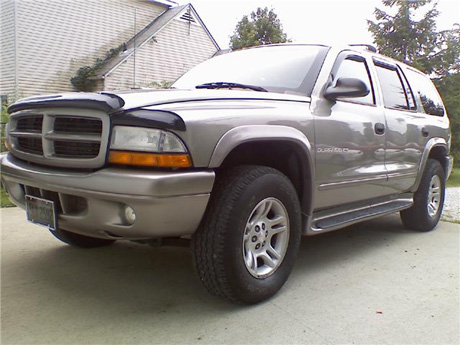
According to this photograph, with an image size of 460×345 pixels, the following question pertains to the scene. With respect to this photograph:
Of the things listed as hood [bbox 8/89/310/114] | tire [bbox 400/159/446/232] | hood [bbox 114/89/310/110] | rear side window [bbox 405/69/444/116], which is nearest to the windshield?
hood [bbox 114/89/310/110]

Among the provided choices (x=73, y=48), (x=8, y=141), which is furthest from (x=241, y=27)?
(x=8, y=141)

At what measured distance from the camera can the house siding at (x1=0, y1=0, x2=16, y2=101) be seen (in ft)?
43.1

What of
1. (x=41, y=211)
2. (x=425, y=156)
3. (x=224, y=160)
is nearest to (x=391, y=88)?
(x=425, y=156)

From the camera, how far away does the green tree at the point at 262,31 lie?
24450 mm

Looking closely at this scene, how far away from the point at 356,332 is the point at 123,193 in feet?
4.97

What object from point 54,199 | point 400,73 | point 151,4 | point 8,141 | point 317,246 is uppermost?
point 151,4

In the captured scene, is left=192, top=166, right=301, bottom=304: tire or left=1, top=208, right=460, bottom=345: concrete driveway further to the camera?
left=192, top=166, right=301, bottom=304: tire

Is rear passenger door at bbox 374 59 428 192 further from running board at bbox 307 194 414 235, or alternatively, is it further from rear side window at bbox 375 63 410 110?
running board at bbox 307 194 414 235

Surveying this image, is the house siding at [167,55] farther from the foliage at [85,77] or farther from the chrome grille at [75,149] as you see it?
the chrome grille at [75,149]

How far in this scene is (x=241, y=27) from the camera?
2802 cm

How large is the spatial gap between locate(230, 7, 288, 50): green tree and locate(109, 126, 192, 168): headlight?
22.6m

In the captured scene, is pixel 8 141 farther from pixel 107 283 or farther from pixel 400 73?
pixel 400 73

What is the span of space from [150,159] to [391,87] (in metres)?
3.10

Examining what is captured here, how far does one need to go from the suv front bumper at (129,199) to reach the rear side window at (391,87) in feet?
8.50
